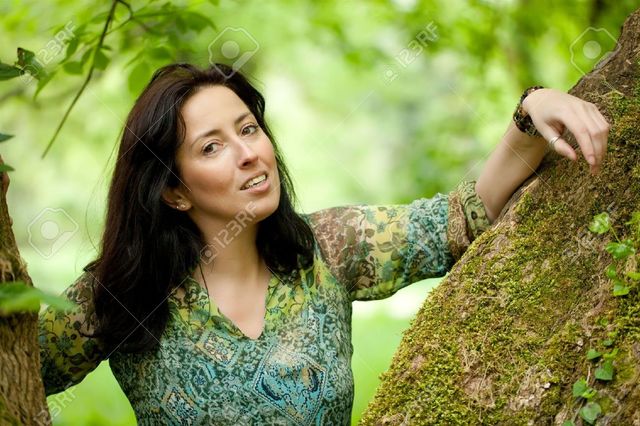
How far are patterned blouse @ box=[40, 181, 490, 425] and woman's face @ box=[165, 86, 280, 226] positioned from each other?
234 mm

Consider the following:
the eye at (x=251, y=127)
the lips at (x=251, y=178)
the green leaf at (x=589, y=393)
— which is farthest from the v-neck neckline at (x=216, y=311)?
the green leaf at (x=589, y=393)

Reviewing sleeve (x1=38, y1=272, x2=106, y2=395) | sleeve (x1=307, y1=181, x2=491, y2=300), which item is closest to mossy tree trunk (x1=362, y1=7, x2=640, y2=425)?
sleeve (x1=307, y1=181, x2=491, y2=300)

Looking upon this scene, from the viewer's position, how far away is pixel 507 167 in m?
2.03

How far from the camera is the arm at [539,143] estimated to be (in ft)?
5.64

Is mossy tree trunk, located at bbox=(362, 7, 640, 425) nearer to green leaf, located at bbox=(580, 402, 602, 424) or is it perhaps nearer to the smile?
green leaf, located at bbox=(580, 402, 602, 424)

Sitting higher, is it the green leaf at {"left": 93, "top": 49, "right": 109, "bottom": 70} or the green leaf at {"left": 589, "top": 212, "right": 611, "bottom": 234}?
the green leaf at {"left": 93, "top": 49, "right": 109, "bottom": 70}

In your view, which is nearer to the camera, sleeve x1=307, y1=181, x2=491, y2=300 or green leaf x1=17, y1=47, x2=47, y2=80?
green leaf x1=17, y1=47, x2=47, y2=80

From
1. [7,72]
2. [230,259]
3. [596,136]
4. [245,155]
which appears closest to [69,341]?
[230,259]

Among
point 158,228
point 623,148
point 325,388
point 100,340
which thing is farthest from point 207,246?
point 623,148

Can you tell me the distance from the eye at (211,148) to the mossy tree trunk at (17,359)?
693 millimetres

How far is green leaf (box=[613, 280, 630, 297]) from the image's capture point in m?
1.57

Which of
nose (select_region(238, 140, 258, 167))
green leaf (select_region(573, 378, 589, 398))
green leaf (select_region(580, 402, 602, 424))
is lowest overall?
green leaf (select_region(580, 402, 602, 424))

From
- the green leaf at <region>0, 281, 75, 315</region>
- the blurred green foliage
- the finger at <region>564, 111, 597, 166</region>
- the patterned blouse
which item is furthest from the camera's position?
the blurred green foliage

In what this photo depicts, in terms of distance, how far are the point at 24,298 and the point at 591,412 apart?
101 cm
